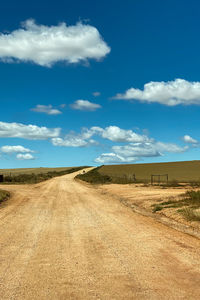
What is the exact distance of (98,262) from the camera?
22.4 feet

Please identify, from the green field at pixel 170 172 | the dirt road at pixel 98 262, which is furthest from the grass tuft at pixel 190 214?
the green field at pixel 170 172

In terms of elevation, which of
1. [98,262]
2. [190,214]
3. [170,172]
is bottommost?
[98,262]

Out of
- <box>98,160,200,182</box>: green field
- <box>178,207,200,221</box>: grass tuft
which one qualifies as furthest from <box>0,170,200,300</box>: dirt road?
<box>98,160,200,182</box>: green field

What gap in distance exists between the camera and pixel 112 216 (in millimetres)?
14297

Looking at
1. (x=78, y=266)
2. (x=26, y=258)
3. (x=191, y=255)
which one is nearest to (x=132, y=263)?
(x=78, y=266)

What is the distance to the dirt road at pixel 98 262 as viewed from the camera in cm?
513

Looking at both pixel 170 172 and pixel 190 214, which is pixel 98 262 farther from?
pixel 170 172

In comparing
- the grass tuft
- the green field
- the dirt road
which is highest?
the green field

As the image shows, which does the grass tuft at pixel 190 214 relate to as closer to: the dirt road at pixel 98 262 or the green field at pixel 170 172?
the dirt road at pixel 98 262

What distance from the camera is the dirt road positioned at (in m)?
5.13

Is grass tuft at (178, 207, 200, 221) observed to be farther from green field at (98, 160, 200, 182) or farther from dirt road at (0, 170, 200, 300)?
green field at (98, 160, 200, 182)

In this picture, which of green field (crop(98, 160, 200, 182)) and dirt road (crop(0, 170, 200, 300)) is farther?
green field (crop(98, 160, 200, 182))

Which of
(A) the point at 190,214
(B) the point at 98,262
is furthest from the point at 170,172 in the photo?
(B) the point at 98,262

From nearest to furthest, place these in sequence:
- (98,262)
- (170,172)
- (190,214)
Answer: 1. (98,262)
2. (190,214)
3. (170,172)
